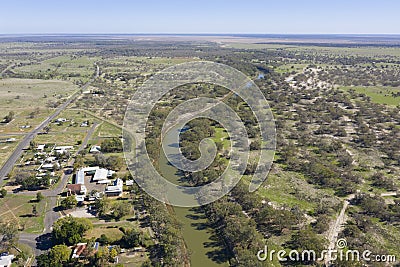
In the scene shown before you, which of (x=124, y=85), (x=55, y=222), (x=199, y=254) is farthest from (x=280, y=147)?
(x=124, y=85)

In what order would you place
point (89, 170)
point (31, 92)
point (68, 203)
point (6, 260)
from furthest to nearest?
point (31, 92), point (89, 170), point (68, 203), point (6, 260)

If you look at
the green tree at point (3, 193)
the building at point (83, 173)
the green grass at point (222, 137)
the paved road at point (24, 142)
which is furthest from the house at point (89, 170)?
the green grass at point (222, 137)

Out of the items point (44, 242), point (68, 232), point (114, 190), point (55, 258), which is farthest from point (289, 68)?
point (55, 258)

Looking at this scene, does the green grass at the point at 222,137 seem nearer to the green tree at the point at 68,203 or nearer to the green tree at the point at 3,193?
the green tree at the point at 68,203

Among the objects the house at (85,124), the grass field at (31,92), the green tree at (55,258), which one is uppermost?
the grass field at (31,92)

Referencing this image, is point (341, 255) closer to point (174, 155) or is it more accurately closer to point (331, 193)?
point (331, 193)

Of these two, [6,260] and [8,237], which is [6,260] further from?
[8,237]

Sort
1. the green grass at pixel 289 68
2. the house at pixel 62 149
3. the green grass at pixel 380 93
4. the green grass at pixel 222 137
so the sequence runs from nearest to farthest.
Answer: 1. the house at pixel 62 149
2. the green grass at pixel 222 137
3. the green grass at pixel 380 93
4. the green grass at pixel 289 68
